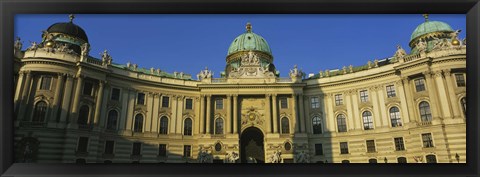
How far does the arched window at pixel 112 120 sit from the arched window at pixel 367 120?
28968 millimetres

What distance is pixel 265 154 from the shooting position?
3897cm

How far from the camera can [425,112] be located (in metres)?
35.1

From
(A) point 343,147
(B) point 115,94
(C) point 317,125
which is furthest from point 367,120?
(B) point 115,94

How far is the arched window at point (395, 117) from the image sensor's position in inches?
1438

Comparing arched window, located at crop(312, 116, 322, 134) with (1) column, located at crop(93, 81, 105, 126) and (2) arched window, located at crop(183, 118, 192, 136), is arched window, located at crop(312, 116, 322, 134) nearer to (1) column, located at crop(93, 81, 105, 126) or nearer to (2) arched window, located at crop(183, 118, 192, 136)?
(2) arched window, located at crop(183, 118, 192, 136)

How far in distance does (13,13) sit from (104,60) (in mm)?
24376

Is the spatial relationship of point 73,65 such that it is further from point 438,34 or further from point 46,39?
point 438,34

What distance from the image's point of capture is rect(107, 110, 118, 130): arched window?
35406 millimetres

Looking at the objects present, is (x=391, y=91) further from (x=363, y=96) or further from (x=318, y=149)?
(x=318, y=149)

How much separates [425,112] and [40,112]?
39.6m

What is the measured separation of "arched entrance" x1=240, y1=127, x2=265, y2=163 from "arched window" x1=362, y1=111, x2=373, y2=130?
496 inches

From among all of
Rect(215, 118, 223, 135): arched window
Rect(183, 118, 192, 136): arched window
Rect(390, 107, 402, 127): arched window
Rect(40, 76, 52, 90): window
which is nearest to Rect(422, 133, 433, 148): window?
Rect(390, 107, 402, 127): arched window

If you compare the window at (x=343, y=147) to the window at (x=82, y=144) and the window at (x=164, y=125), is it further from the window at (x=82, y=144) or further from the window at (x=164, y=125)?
the window at (x=82, y=144)

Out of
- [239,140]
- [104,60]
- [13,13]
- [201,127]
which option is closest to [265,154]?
[239,140]
